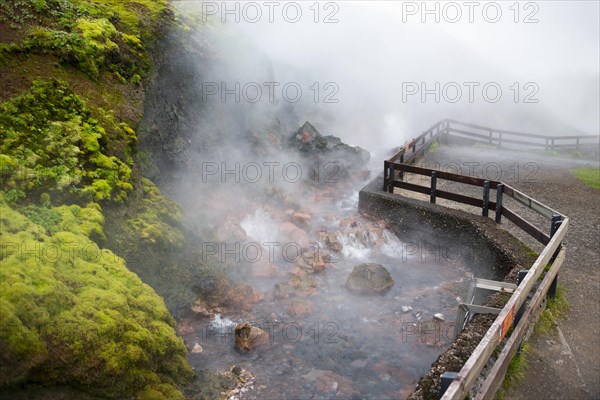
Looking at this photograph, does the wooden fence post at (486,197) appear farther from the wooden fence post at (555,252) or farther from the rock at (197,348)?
the rock at (197,348)

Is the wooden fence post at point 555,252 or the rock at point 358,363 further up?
the wooden fence post at point 555,252

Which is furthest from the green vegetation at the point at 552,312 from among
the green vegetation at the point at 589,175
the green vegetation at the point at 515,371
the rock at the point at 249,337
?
the green vegetation at the point at 589,175

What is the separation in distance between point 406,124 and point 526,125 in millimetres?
13080

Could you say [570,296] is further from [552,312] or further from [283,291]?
[283,291]

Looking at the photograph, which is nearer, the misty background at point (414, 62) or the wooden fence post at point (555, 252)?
the wooden fence post at point (555, 252)

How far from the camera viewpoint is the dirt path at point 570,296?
5293 mm

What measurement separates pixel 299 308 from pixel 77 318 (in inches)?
188

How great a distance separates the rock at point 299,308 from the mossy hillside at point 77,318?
2910 mm

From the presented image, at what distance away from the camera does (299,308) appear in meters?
8.98

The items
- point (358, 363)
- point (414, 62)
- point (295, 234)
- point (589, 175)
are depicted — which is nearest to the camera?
point (358, 363)

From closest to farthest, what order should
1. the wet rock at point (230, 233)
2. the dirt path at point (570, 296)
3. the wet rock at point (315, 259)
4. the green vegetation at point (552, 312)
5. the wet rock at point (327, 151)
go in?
the dirt path at point (570, 296), the green vegetation at point (552, 312), the wet rock at point (315, 259), the wet rock at point (230, 233), the wet rock at point (327, 151)

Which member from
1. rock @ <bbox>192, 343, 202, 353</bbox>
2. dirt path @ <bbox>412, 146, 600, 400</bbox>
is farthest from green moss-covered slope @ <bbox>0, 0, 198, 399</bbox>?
dirt path @ <bbox>412, 146, 600, 400</bbox>

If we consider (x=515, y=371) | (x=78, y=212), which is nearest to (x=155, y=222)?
(x=78, y=212)

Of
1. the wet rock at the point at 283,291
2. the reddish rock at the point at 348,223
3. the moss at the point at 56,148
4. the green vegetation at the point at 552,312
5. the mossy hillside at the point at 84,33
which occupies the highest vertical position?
the mossy hillside at the point at 84,33
